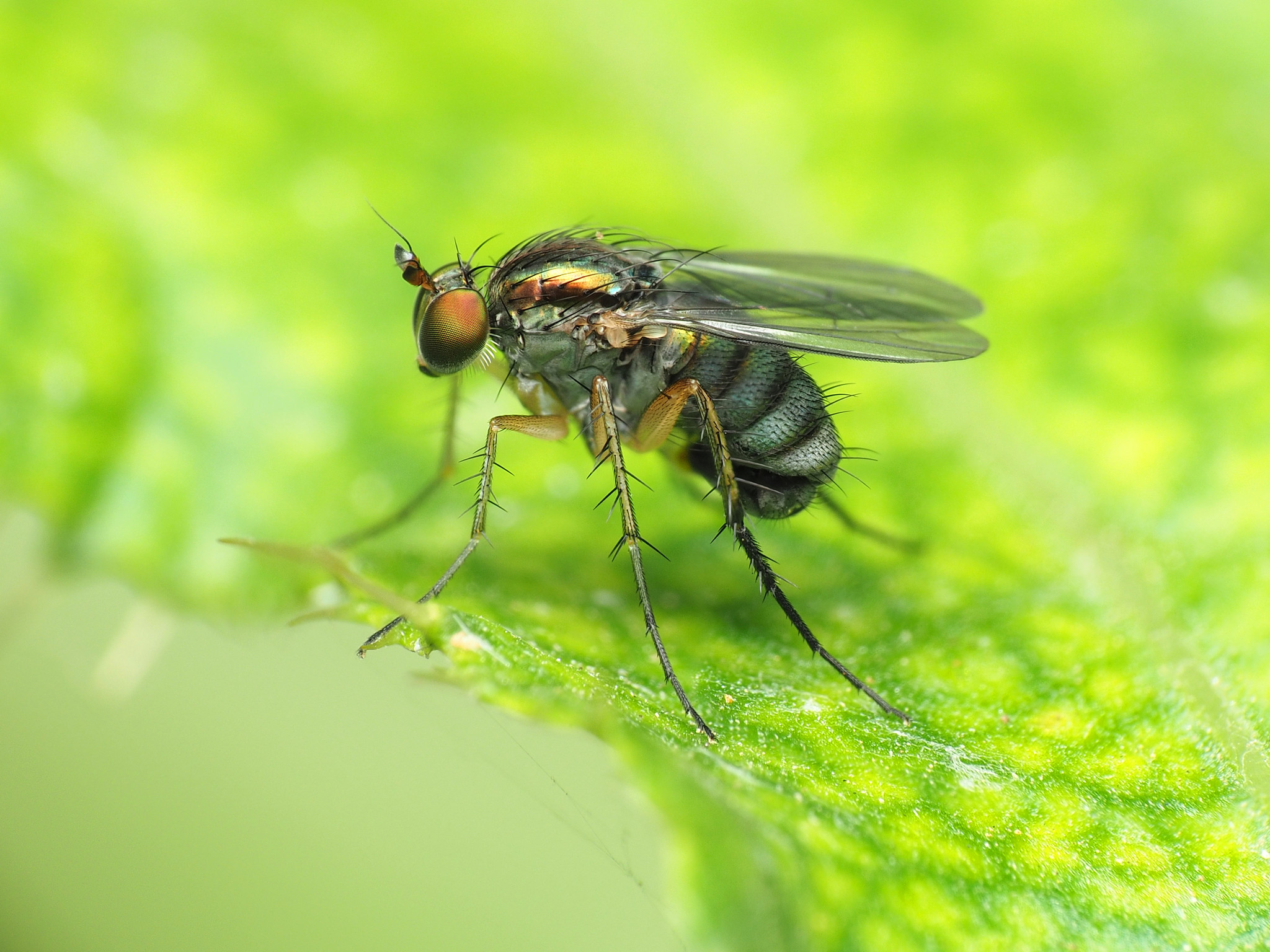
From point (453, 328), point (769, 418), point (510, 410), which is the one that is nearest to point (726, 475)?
point (769, 418)

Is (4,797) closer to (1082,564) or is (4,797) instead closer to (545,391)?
(545,391)

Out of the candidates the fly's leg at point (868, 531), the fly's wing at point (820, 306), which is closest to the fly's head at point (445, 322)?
the fly's wing at point (820, 306)

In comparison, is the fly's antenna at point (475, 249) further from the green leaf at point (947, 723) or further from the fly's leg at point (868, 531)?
the fly's leg at point (868, 531)

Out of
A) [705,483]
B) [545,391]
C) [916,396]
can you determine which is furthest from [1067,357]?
[545,391]

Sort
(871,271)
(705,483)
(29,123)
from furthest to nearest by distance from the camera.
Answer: (29,123) → (705,483) → (871,271)

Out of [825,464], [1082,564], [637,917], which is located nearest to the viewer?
[637,917]

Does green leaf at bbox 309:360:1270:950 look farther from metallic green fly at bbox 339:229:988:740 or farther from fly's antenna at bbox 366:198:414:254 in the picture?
fly's antenna at bbox 366:198:414:254

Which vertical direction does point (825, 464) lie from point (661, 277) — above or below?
below

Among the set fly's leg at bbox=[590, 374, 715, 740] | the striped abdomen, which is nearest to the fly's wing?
the striped abdomen
